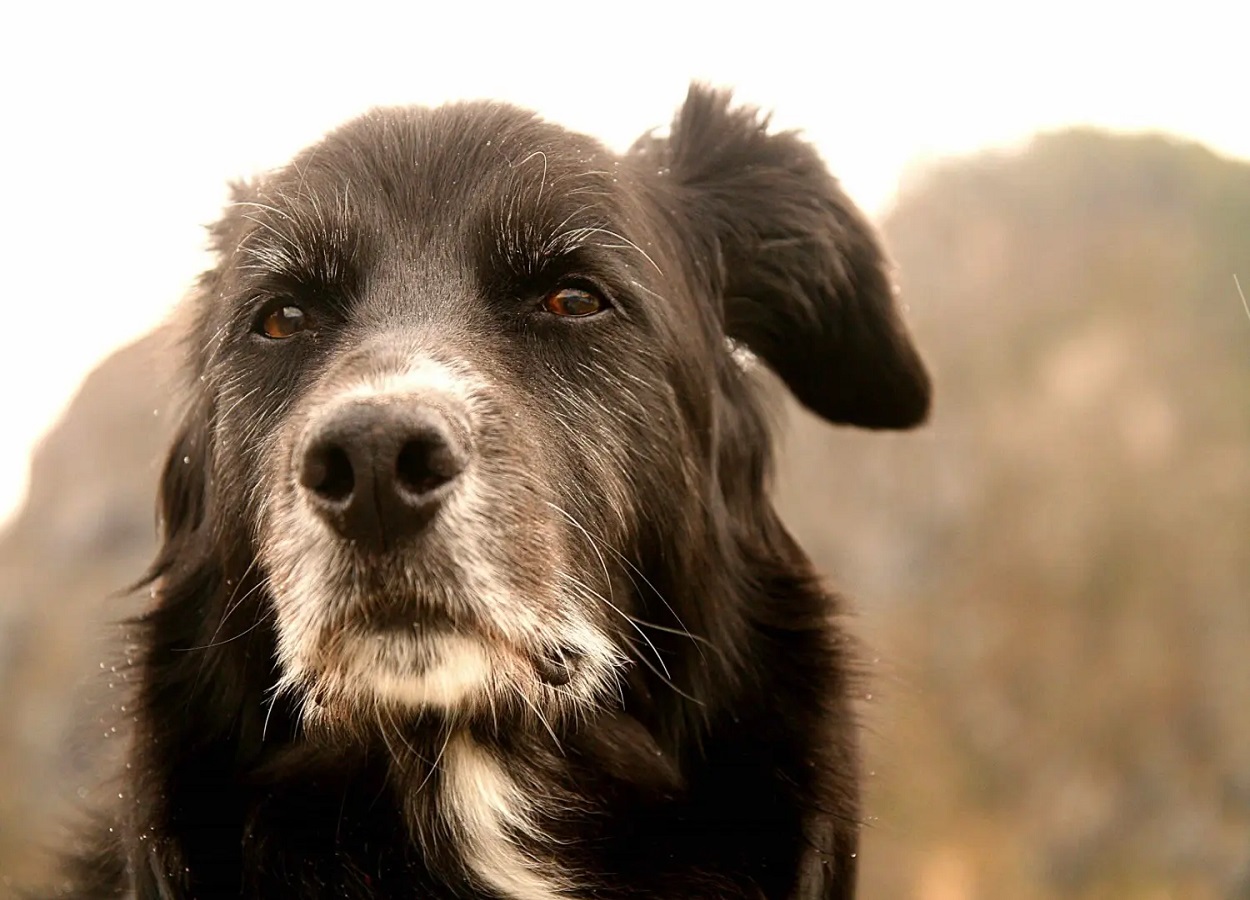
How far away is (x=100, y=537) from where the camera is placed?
822 inches

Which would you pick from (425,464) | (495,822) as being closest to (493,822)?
(495,822)

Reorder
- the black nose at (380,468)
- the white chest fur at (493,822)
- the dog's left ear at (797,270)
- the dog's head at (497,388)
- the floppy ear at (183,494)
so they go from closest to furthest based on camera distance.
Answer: the black nose at (380,468) < the dog's head at (497,388) < the white chest fur at (493,822) < the floppy ear at (183,494) < the dog's left ear at (797,270)

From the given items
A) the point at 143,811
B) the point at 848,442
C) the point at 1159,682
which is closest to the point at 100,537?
the point at 848,442

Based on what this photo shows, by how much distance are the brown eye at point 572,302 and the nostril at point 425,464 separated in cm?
75

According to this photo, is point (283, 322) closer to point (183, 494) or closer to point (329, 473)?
point (183, 494)

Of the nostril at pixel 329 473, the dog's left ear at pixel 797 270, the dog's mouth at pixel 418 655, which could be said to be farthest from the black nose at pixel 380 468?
the dog's left ear at pixel 797 270

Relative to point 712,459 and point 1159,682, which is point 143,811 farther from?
point 1159,682

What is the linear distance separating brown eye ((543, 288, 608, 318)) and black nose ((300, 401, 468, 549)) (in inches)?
27.9

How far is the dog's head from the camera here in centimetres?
295

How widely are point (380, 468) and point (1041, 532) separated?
2182 centimetres

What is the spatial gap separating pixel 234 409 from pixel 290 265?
0.41m

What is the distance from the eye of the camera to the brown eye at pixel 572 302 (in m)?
3.48

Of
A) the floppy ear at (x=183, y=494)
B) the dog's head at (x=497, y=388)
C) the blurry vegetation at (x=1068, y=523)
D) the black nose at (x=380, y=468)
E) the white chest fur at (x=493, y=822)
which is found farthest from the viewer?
the blurry vegetation at (x=1068, y=523)

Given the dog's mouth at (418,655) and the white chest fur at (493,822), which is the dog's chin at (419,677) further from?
the white chest fur at (493,822)
